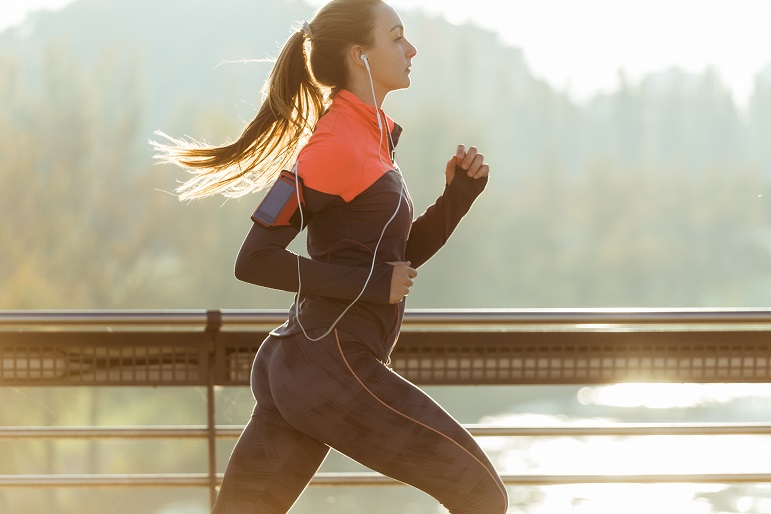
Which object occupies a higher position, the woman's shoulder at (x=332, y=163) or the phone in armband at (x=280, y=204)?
the woman's shoulder at (x=332, y=163)

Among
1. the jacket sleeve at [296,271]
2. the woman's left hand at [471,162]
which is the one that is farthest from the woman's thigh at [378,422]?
the woman's left hand at [471,162]

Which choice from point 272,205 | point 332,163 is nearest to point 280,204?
point 272,205

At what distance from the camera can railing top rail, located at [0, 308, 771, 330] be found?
273cm

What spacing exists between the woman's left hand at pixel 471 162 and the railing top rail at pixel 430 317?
734 mm

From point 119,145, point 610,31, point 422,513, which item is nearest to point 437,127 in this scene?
point 119,145

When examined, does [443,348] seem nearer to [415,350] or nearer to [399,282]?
[415,350]

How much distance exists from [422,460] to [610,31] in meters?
88.6

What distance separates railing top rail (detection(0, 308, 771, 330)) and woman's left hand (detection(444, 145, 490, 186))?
73 centimetres

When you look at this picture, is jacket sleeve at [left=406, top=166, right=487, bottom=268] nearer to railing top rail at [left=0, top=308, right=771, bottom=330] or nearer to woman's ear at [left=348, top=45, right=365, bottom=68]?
woman's ear at [left=348, top=45, right=365, bottom=68]

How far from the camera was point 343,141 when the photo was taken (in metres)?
1.77

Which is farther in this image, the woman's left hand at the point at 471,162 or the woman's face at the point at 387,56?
the woman's left hand at the point at 471,162

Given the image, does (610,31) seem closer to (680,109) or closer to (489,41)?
(489,41)

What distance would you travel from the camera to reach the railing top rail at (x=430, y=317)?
273 centimetres

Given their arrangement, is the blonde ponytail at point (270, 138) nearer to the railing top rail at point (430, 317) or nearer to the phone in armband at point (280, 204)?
the phone in armband at point (280, 204)
